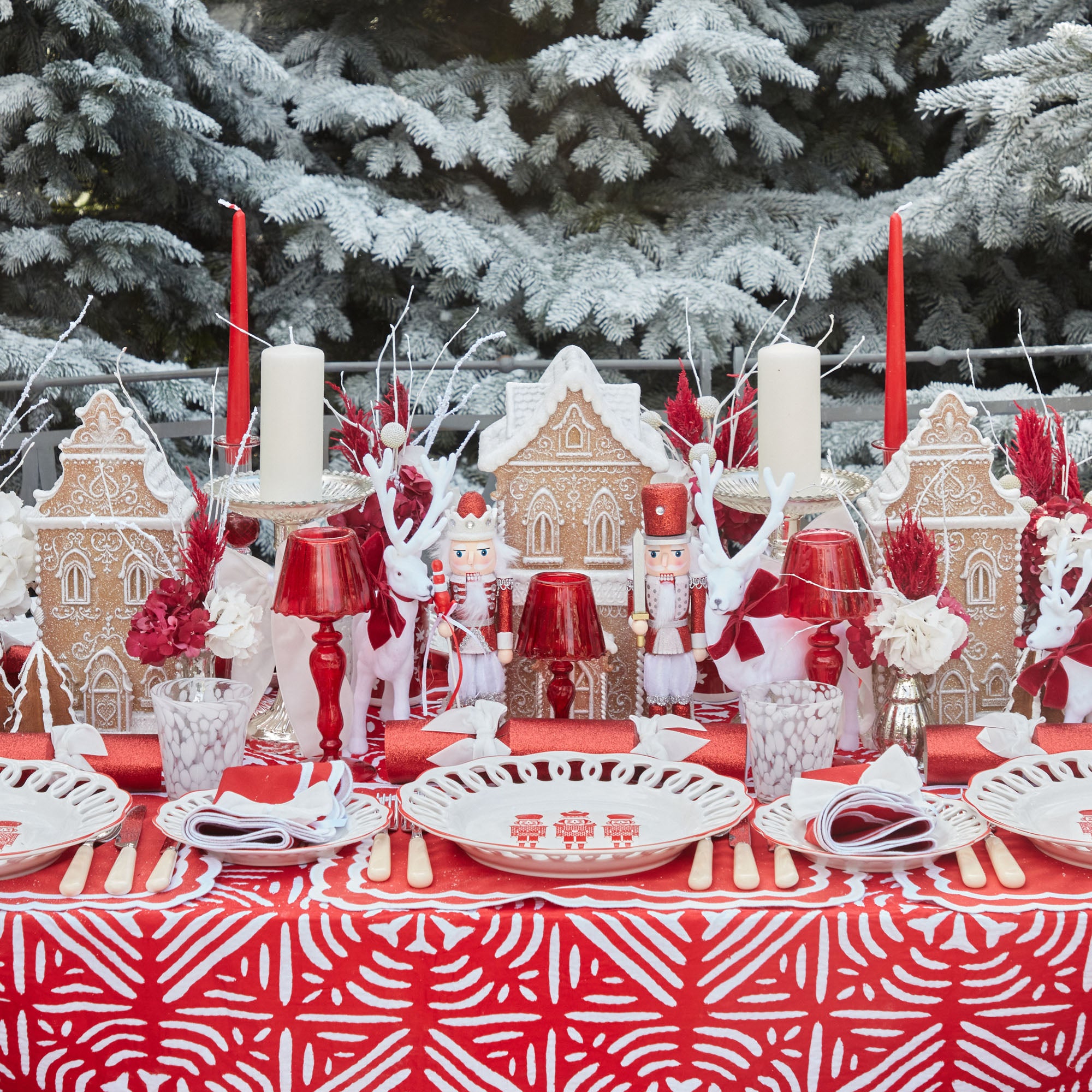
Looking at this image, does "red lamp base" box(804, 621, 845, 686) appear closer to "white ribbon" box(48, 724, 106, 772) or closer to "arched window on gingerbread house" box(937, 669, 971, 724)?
"arched window on gingerbread house" box(937, 669, 971, 724)

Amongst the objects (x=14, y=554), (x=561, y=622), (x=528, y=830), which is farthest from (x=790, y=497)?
(x=14, y=554)

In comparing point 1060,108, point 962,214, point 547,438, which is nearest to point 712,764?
point 547,438

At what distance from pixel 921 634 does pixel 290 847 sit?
0.63 metres

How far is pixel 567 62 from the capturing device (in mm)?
3764

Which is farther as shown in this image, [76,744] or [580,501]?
[580,501]

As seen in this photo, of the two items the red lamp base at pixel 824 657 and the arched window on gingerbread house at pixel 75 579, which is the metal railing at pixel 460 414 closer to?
the arched window on gingerbread house at pixel 75 579

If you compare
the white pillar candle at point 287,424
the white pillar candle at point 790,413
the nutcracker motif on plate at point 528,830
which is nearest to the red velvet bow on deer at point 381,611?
the white pillar candle at point 287,424

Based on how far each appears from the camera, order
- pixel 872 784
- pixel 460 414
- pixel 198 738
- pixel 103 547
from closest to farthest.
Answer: pixel 872 784
pixel 198 738
pixel 103 547
pixel 460 414

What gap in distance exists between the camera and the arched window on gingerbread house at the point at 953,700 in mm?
1423

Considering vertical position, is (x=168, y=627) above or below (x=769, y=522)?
below

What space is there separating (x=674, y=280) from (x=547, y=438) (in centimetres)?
240

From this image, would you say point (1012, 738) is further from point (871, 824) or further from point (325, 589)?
point (325, 589)

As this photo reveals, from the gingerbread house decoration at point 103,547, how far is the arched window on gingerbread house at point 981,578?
2.84ft

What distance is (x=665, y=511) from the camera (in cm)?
133
